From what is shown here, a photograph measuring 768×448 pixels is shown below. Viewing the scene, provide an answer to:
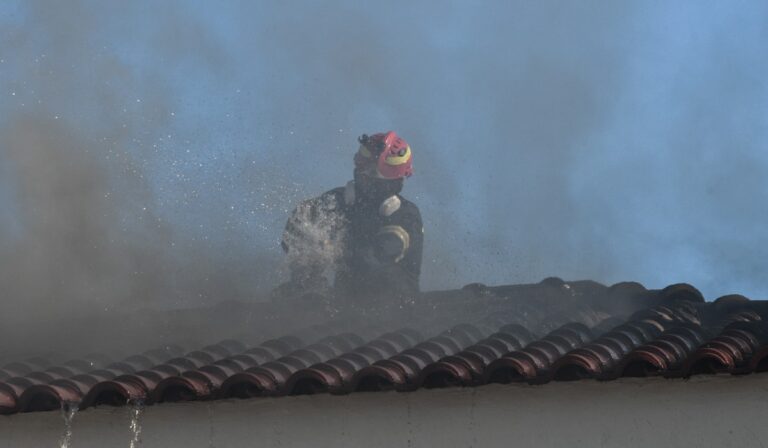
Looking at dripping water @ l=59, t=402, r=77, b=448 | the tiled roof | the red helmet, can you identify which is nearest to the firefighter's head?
the red helmet

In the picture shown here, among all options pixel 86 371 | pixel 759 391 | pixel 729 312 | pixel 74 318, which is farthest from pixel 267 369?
pixel 74 318

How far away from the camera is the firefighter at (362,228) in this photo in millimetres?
13719

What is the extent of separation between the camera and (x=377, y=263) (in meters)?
13.7

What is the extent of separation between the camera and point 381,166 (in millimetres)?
14242

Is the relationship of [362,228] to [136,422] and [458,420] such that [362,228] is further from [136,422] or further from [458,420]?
[458,420]

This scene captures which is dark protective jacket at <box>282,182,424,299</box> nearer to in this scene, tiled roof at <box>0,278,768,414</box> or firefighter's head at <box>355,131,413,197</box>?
firefighter's head at <box>355,131,413,197</box>

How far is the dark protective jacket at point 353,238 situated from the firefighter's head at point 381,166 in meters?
0.11

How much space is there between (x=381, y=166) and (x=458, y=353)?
20.1 feet

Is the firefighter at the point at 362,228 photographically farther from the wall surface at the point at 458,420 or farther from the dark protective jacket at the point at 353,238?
the wall surface at the point at 458,420

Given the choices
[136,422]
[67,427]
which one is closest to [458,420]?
[136,422]

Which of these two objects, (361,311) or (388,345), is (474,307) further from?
(388,345)

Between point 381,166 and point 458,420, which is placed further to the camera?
point 381,166

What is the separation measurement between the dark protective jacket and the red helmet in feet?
0.80

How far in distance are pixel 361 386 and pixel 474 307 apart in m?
3.39
